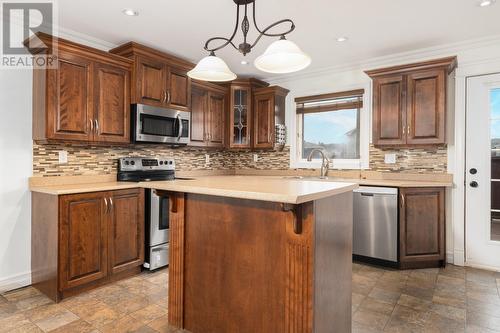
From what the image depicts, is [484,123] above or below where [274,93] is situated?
below

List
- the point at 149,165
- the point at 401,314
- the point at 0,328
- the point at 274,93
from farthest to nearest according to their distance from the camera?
the point at 274,93
the point at 149,165
the point at 401,314
the point at 0,328

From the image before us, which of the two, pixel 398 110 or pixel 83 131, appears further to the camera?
pixel 398 110

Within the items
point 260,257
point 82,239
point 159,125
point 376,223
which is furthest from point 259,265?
point 159,125

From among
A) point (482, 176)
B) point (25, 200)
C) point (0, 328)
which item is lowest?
point (0, 328)

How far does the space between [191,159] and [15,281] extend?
7.68 feet

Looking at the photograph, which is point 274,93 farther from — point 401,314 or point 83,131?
point 401,314

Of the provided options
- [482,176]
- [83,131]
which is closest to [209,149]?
[83,131]

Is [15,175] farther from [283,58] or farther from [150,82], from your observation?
[283,58]

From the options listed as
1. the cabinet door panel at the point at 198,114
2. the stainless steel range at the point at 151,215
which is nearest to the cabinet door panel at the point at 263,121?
the cabinet door panel at the point at 198,114

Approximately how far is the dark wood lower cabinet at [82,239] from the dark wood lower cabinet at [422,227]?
2696 mm

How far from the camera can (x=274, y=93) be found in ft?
14.1

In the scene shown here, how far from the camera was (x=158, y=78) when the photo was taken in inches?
134

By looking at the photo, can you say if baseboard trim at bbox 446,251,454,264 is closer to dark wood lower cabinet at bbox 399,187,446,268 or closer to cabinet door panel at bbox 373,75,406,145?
dark wood lower cabinet at bbox 399,187,446,268

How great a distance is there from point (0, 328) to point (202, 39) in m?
2.93
